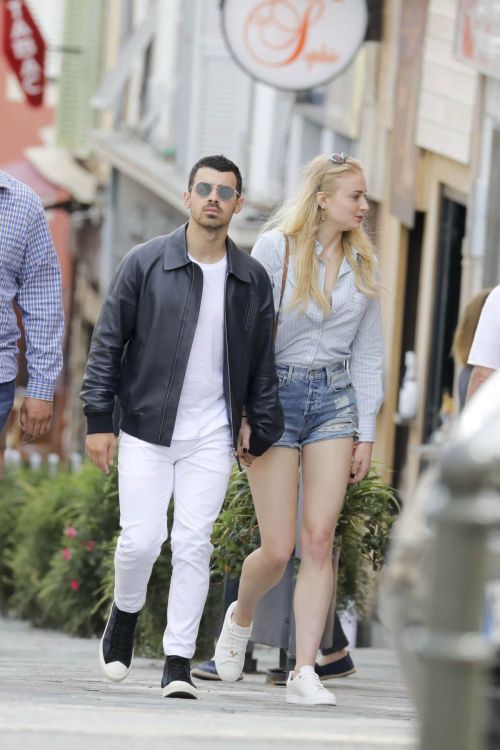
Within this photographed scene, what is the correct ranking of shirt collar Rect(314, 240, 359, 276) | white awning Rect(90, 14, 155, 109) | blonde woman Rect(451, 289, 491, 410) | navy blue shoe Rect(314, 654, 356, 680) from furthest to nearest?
white awning Rect(90, 14, 155, 109) < blonde woman Rect(451, 289, 491, 410) < navy blue shoe Rect(314, 654, 356, 680) < shirt collar Rect(314, 240, 359, 276)

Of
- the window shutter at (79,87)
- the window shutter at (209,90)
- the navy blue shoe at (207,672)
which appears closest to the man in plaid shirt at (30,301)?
the navy blue shoe at (207,672)

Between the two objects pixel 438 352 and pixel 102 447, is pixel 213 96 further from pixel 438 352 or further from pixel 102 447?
pixel 102 447

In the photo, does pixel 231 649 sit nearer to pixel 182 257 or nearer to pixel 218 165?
pixel 182 257

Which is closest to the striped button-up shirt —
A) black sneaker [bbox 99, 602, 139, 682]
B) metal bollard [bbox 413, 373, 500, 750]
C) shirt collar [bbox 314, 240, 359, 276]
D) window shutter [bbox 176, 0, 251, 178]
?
shirt collar [bbox 314, 240, 359, 276]

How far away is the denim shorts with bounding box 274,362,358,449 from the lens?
7.12m

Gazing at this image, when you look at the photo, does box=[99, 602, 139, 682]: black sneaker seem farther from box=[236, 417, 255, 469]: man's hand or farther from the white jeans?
box=[236, 417, 255, 469]: man's hand

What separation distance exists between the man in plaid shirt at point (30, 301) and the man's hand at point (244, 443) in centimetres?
70

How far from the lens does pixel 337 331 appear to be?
719cm

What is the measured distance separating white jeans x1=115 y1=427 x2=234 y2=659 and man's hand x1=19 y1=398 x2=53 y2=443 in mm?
444

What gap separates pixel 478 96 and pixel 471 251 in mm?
1050

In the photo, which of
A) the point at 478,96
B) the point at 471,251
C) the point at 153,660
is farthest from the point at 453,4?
the point at 153,660

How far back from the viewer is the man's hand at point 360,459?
7289 millimetres

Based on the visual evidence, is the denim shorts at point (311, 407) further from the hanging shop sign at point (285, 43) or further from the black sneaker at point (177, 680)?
the hanging shop sign at point (285, 43)

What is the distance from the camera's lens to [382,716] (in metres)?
6.24
